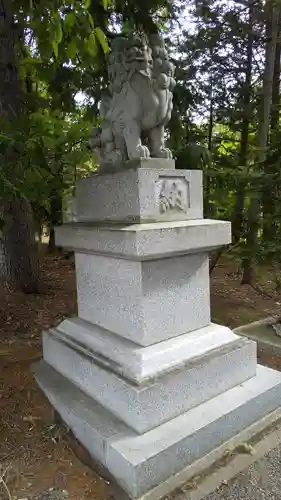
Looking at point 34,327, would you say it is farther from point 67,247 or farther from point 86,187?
point 86,187

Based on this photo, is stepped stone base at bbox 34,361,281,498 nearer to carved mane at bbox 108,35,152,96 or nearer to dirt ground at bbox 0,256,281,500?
dirt ground at bbox 0,256,281,500

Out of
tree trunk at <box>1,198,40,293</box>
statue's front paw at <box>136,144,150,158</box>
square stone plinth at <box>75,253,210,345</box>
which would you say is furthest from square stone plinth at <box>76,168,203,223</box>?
tree trunk at <box>1,198,40,293</box>

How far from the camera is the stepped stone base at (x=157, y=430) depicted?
5.36 ft

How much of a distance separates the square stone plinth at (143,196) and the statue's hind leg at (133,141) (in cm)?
13

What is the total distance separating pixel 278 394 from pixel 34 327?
2256 millimetres

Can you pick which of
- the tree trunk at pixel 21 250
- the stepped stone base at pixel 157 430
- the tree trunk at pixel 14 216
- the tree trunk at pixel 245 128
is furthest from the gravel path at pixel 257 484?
the tree trunk at pixel 21 250

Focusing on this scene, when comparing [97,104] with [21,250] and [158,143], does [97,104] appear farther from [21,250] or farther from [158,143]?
[21,250]

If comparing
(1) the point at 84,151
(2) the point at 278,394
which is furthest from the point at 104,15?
(2) the point at 278,394

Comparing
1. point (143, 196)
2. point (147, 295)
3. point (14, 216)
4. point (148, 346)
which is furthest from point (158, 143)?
point (14, 216)

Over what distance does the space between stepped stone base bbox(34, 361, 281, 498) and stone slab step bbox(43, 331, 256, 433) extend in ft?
0.14

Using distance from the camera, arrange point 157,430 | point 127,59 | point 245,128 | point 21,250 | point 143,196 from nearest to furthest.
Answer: point 157,430
point 143,196
point 127,59
point 21,250
point 245,128

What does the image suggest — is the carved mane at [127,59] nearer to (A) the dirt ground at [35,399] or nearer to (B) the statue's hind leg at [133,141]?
(B) the statue's hind leg at [133,141]

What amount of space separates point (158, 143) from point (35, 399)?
70.2 inches

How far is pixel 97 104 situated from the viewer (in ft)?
10.3
